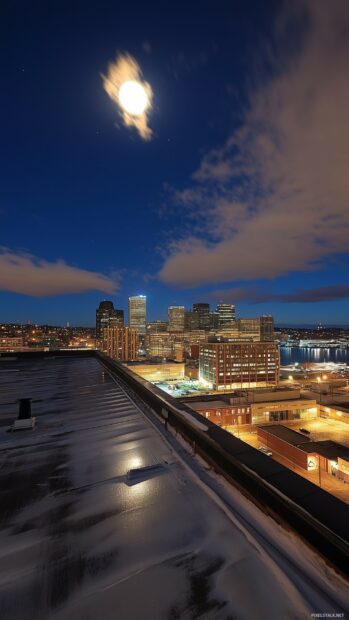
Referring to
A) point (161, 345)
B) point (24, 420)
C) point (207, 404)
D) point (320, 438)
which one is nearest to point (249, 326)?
point (161, 345)

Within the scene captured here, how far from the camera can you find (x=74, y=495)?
2131mm

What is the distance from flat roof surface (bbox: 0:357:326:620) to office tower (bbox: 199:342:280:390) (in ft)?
205

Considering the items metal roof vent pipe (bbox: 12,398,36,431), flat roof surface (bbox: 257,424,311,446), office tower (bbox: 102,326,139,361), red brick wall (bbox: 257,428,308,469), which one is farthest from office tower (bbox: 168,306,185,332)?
metal roof vent pipe (bbox: 12,398,36,431)

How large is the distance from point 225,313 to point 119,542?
644ft

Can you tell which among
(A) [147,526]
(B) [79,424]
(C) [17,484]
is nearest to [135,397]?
(B) [79,424]

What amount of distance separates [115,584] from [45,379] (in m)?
6.85

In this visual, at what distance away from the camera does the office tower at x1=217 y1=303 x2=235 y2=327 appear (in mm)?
193125

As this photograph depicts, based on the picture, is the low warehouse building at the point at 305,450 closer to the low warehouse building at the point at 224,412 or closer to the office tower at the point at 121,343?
the low warehouse building at the point at 224,412

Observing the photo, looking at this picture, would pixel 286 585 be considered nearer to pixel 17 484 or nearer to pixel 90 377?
pixel 17 484

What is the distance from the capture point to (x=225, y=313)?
7657 inches

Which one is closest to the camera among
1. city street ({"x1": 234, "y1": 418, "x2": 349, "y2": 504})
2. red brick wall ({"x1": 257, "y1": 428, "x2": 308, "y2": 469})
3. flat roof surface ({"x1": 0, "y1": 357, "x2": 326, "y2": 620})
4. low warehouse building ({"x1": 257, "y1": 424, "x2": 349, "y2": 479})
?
flat roof surface ({"x1": 0, "y1": 357, "x2": 326, "y2": 620})

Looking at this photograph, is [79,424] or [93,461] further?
[79,424]

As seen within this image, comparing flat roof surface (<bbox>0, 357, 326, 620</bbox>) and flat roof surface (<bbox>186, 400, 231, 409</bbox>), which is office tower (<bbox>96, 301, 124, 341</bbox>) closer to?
flat roof surface (<bbox>186, 400, 231, 409</bbox>)

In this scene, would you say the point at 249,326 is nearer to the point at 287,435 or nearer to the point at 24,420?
the point at 287,435
